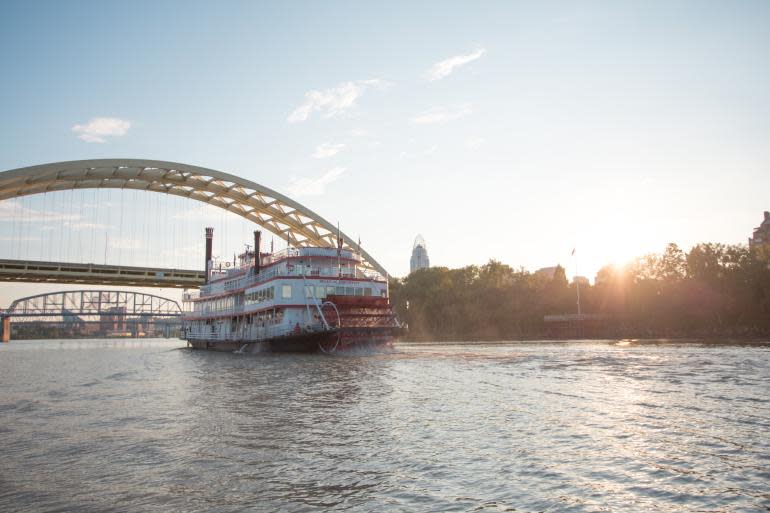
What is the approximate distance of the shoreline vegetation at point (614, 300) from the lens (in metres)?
76.1

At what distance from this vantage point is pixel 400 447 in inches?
486

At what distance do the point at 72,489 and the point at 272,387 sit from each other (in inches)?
569

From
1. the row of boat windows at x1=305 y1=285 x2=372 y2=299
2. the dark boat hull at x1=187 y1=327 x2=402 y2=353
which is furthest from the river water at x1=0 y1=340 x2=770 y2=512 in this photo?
the row of boat windows at x1=305 y1=285 x2=372 y2=299

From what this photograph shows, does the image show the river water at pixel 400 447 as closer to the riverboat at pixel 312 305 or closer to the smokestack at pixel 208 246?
the riverboat at pixel 312 305

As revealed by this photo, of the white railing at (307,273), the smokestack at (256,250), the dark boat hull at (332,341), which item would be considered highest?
the smokestack at (256,250)

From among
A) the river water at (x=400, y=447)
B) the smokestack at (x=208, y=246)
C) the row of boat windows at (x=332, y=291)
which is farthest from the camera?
the smokestack at (x=208, y=246)

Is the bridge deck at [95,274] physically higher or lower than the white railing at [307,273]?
higher

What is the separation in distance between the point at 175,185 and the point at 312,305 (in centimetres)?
3792

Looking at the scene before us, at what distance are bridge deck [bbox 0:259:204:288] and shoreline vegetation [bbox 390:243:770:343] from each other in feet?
144

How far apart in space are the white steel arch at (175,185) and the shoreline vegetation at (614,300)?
31198mm

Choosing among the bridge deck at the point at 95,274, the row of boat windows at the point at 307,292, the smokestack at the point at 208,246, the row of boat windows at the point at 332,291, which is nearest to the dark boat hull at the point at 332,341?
the row of boat windows at the point at 307,292

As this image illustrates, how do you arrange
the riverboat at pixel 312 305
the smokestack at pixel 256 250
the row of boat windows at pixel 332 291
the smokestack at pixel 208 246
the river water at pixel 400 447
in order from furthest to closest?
the smokestack at pixel 208 246
the smokestack at pixel 256 250
the row of boat windows at pixel 332 291
the riverboat at pixel 312 305
the river water at pixel 400 447

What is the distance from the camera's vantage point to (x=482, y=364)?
A: 3391cm

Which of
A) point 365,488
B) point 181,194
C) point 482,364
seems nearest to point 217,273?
point 181,194
